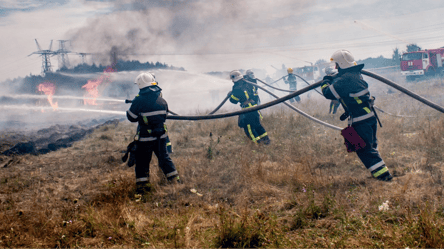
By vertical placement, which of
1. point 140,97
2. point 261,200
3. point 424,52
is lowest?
point 261,200

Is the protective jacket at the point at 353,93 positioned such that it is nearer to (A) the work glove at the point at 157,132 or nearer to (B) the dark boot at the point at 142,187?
(A) the work glove at the point at 157,132

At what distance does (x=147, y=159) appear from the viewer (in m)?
4.84

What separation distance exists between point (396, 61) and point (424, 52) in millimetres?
18697

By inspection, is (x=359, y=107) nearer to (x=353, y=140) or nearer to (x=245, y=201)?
(x=353, y=140)

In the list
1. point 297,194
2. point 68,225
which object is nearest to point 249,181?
point 297,194

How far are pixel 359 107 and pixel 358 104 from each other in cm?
5

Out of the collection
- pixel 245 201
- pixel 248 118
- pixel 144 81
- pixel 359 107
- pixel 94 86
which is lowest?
pixel 245 201

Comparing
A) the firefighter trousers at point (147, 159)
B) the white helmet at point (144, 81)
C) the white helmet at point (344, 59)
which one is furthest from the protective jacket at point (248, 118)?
the white helmet at point (344, 59)

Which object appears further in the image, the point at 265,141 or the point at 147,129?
the point at 265,141

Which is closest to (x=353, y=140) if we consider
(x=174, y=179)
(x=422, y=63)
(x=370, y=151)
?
(x=370, y=151)

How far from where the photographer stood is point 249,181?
4.64 metres

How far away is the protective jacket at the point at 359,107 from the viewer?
14.4 feet

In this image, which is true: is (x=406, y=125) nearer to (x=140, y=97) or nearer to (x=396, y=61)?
(x=140, y=97)

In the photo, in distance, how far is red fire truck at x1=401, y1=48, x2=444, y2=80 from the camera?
2066 cm
